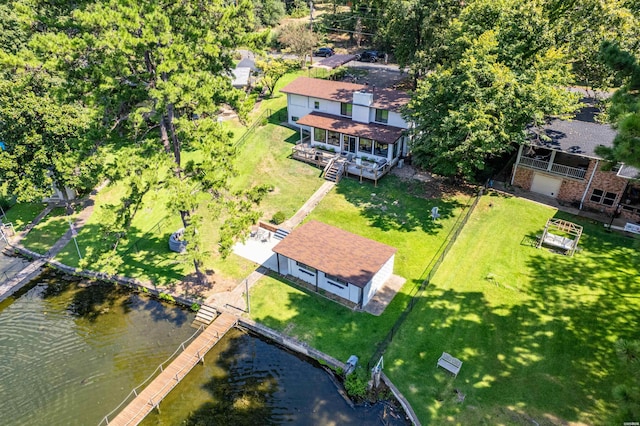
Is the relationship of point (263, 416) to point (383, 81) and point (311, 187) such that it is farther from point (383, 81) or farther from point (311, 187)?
point (383, 81)

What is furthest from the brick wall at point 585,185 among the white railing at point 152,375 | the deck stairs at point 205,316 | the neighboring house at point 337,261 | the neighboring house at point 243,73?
the neighboring house at point 243,73

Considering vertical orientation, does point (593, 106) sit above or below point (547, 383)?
above

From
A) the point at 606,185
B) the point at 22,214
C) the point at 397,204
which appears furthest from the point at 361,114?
the point at 22,214

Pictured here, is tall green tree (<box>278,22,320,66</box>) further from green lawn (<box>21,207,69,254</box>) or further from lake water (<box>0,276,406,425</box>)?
lake water (<box>0,276,406,425</box>)

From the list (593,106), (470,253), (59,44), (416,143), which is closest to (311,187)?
(416,143)

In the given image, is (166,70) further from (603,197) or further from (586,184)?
(603,197)
